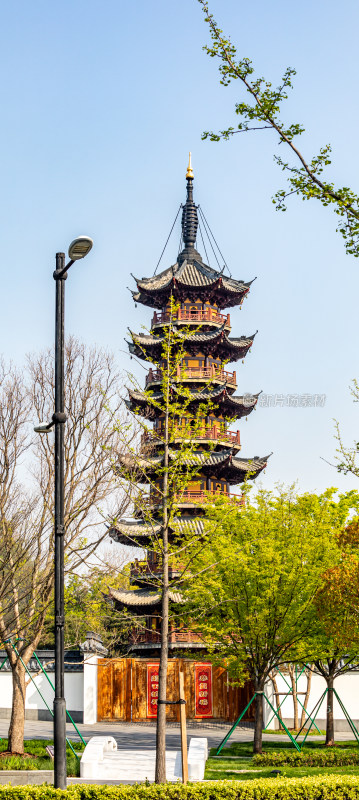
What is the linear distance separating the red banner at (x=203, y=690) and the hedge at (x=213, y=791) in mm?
22497

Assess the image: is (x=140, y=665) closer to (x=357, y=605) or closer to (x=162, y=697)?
(x=357, y=605)

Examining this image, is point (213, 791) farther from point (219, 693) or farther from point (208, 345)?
point (208, 345)

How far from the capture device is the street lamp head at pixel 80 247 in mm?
9430

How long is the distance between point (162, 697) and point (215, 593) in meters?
7.77

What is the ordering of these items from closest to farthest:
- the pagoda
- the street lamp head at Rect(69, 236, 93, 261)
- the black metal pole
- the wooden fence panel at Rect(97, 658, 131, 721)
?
the black metal pole → the street lamp head at Rect(69, 236, 93, 261) → the wooden fence panel at Rect(97, 658, 131, 721) → the pagoda

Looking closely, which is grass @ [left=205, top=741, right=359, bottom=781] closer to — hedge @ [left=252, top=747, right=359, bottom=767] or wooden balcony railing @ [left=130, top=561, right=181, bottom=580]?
hedge @ [left=252, top=747, right=359, bottom=767]

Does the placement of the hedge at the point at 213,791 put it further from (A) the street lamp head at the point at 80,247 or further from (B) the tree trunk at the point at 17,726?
(B) the tree trunk at the point at 17,726

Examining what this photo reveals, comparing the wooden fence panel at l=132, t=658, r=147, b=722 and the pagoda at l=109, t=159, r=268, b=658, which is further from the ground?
the pagoda at l=109, t=159, r=268, b=658

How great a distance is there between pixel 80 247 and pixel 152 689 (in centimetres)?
2797

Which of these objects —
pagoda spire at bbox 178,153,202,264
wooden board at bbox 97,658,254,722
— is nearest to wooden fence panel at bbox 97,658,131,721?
wooden board at bbox 97,658,254,722

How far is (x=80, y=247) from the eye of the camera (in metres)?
9.56

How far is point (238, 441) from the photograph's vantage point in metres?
39.9

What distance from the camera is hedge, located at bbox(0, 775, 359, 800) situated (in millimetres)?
11094

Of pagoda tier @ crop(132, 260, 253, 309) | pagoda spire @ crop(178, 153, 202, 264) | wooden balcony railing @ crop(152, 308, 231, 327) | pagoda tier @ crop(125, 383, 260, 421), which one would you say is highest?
pagoda spire @ crop(178, 153, 202, 264)
